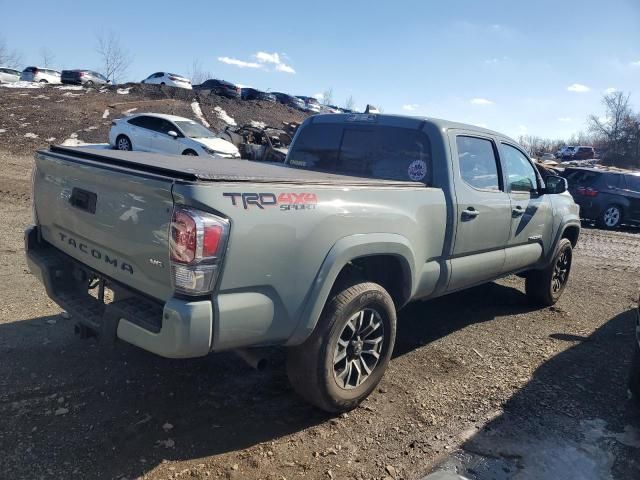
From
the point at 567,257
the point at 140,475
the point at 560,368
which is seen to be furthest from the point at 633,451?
the point at 567,257

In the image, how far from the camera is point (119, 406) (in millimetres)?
3098

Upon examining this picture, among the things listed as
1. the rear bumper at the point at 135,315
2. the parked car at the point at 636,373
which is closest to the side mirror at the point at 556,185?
the parked car at the point at 636,373

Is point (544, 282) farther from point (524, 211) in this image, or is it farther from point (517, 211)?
point (517, 211)

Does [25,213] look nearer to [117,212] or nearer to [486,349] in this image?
[117,212]

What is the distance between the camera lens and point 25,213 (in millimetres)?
8000

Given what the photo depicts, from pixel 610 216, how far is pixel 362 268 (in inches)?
523

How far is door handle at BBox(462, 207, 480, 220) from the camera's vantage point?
12.7ft

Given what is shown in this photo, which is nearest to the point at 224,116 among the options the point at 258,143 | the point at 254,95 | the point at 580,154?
the point at 254,95

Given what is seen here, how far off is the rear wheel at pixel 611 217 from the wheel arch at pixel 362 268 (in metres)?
12.7

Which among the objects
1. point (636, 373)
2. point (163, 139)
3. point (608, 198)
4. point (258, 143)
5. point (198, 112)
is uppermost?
point (198, 112)

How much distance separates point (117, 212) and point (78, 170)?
0.51m

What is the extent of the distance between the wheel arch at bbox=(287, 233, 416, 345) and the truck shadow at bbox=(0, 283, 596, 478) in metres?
0.74

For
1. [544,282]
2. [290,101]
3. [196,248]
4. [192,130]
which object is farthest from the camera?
[290,101]

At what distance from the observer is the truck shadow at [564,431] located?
9.26 ft
